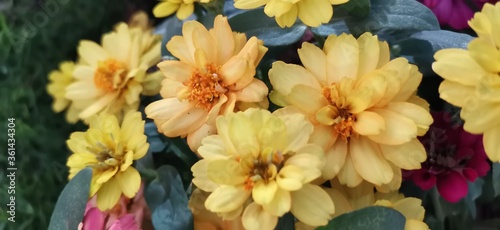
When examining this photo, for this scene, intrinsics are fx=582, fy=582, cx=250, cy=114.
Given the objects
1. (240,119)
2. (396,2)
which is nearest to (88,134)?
(240,119)

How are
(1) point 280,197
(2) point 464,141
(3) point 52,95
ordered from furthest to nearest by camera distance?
(3) point 52,95 < (2) point 464,141 < (1) point 280,197

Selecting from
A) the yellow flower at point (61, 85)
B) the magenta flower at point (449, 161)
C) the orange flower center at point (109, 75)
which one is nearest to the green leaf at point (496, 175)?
the magenta flower at point (449, 161)

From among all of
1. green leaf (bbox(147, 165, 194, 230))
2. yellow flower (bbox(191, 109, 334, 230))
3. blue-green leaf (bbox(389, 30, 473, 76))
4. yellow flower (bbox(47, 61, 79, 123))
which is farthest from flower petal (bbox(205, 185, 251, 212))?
yellow flower (bbox(47, 61, 79, 123))

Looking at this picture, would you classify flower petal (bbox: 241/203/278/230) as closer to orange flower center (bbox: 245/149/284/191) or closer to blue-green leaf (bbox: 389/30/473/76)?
orange flower center (bbox: 245/149/284/191)

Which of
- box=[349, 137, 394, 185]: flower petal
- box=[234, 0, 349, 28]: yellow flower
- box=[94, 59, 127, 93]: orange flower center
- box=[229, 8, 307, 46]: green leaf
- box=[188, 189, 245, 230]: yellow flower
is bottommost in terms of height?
box=[188, 189, 245, 230]: yellow flower

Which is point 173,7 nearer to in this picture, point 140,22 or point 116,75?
point 116,75

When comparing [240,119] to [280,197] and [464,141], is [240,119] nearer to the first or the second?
[280,197]

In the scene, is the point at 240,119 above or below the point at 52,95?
above

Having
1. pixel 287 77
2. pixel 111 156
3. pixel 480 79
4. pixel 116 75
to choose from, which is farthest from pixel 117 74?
pixel 480 79

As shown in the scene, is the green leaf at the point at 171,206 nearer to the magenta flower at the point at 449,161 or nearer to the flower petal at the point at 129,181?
the flower petal at the point at 129,181
